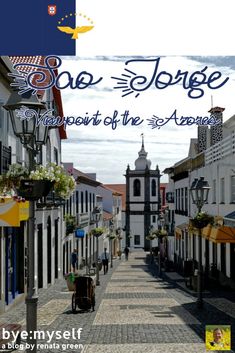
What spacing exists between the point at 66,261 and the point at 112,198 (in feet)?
126

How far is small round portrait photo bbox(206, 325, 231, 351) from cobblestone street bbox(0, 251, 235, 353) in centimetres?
17

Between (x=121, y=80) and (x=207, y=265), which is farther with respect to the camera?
(x=207, y=265)

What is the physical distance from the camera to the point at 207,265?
29.4m

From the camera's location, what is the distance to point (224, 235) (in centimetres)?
2092

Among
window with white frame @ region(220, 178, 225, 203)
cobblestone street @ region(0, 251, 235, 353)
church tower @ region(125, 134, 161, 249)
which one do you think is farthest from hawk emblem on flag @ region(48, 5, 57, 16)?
church tower @ region(125, 134, 161, 249)

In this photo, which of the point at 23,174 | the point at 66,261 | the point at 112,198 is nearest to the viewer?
the point at 23,174

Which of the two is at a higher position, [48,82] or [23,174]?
[48,82]

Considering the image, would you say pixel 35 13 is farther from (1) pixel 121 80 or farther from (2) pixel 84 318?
(2) pixel 84 318

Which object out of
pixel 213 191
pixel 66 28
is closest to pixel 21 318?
pixel 66 28

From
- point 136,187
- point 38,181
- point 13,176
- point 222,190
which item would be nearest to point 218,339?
point 13,176

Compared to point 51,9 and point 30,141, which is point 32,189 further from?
point 51,9

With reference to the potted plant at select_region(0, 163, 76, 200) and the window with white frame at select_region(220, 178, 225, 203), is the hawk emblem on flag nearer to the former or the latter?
the potted plant at select_region(0, 163, 76, 200)

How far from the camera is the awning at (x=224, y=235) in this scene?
20.8 meters

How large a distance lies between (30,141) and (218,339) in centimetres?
561
